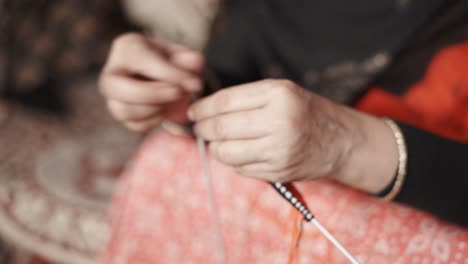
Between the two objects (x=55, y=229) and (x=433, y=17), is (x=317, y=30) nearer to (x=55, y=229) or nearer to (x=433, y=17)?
(x=433, y=17)

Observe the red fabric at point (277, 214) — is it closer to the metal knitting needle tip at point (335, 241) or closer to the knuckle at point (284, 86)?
the metal knitting needle tip at point (335, 241)

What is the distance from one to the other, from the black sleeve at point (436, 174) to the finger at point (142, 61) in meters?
0.28

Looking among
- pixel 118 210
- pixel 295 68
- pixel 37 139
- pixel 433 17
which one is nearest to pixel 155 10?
pixel 37 139

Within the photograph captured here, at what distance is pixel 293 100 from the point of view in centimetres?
41

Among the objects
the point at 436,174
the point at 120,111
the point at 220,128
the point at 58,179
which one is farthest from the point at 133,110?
the point at 58,179

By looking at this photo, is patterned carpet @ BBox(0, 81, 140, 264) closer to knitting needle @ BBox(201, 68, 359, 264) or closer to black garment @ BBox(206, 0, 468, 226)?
Answer: black garment @ BBox(206, 0, 468, 226)

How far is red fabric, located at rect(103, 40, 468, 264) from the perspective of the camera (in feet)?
1.57

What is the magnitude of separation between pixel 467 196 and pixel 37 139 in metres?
1.04

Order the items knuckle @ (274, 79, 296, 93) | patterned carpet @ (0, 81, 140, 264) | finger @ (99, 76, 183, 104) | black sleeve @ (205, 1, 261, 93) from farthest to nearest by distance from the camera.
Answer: patterned carpet @ (0, 81, 140, 264) < black sleeve @ (205, 1, 261, 93) < finger @ (99, 76, 183, 104) < knuckle @ (274, 79, 296, 93)

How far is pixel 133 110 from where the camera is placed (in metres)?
0.56

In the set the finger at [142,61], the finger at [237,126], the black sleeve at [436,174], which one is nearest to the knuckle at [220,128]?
the finger at [237,126]

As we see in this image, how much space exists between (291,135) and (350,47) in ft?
1.33

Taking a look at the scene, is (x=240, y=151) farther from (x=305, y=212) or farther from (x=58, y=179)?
(x=58, y=179)

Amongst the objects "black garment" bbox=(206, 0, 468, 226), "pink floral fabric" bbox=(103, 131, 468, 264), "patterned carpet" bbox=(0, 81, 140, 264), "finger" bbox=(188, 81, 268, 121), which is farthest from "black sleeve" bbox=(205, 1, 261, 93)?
"patterned carpet" bbox=(0, 81, 140, 264)
